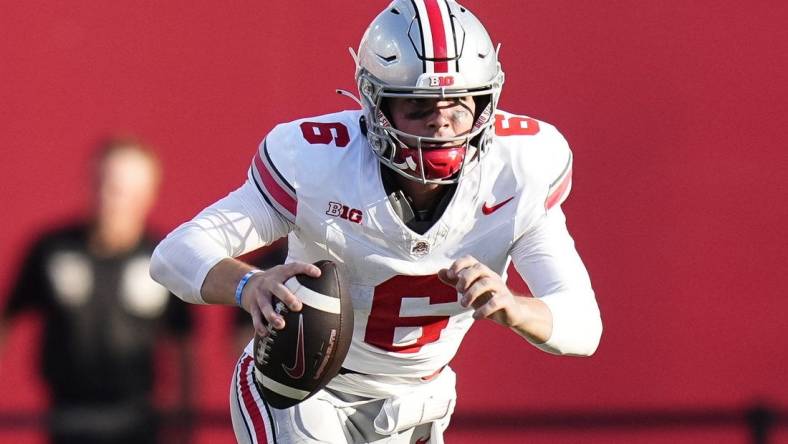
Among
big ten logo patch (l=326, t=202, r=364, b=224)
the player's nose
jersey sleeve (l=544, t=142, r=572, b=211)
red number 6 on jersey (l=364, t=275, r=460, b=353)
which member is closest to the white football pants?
red number 6 on jersey (l=364, t=275, r=460, b=353)

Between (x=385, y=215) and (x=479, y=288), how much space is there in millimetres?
480

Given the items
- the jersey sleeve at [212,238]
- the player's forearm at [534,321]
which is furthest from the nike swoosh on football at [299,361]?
the player's forearm at [534,321]

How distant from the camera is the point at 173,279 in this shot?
2863 millimetres

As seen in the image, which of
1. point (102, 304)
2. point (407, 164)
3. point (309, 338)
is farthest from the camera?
point (102, 304)

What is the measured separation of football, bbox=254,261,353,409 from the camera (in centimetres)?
260

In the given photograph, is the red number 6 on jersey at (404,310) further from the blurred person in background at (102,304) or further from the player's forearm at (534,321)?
the blurred person in background at (102,304)

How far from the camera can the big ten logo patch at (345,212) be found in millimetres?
2906

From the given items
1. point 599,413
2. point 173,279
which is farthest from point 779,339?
point 173,279

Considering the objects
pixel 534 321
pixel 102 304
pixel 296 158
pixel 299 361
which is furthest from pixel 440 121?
pixel 102 304

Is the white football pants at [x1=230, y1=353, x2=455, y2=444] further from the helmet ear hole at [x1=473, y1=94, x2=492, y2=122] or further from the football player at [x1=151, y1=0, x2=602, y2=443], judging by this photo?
the helmet ear hole at [x1=473, y1=94, x2=492, y2=122]

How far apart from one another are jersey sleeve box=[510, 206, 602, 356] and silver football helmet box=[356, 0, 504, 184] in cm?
21

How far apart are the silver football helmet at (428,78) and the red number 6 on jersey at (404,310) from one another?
0.24 m

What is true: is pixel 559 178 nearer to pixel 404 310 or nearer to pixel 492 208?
pixel 492 208

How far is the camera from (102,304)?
4.50 meters
